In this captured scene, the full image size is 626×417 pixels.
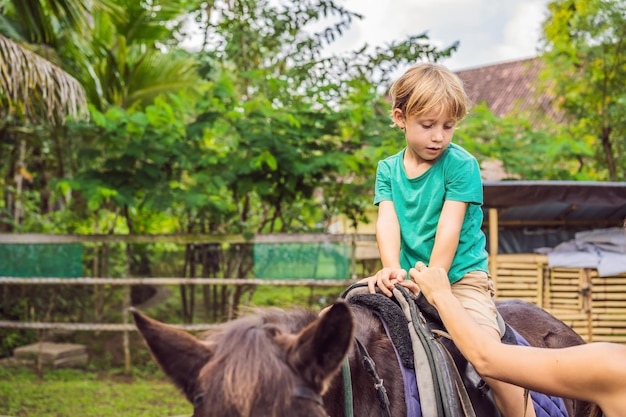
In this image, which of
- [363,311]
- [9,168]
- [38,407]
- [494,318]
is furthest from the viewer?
[9,168]

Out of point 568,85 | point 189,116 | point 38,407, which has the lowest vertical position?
point 38,407

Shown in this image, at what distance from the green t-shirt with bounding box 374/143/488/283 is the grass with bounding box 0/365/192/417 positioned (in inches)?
183

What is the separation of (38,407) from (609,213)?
785 centimetres

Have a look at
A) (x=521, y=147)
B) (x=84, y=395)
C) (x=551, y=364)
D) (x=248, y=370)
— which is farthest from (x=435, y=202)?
(x=521, y=147)

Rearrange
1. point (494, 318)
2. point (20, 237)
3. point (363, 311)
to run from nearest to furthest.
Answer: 1. point (363, 311)
2. point (494, 318)
3. point (20, 237)

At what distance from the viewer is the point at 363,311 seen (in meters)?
2.19

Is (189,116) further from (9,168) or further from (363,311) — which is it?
(363,311)

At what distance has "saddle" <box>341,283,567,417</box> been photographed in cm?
196

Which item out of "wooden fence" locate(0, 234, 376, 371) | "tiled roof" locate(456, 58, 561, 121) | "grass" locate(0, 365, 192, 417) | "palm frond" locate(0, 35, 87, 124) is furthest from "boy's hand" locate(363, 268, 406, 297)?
"tiled roof" locate(456, 58, 561, 121)

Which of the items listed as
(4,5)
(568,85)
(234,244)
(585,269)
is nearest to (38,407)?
(234,244)

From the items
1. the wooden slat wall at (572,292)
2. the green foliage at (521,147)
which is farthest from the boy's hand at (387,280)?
the wooden slat wall at (572,292)

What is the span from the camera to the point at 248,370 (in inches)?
55.7

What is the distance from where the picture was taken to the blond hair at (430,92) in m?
2.28

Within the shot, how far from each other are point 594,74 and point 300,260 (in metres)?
5.95
